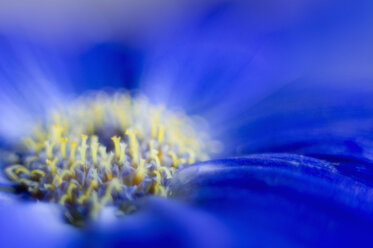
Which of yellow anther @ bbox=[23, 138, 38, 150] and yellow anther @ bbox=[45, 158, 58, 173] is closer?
yellow anther @ bbox=[45, 158, 58, 173]

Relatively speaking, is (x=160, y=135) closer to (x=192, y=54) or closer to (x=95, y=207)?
(x=95, y=207)

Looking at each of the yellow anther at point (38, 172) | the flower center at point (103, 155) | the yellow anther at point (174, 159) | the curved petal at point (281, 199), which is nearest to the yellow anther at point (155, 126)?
the flower center at point (103, 155)

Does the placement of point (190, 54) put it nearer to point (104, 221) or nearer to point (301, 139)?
point (301, 139)

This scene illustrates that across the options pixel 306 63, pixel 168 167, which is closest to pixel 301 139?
pixel 306 63

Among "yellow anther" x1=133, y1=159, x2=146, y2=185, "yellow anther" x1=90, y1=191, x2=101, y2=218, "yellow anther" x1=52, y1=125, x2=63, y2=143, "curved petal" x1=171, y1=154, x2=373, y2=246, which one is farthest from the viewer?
"yellow anther" x1=52, y1=125, x2=63, y2=143

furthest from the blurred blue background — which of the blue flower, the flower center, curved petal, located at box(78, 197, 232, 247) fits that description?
curved petal, located at box(78, 197, 232, 247)

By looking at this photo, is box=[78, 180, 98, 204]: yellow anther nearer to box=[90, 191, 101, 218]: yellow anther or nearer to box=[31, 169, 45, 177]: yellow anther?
box=[90, 191, 101, 218]: yellow anther

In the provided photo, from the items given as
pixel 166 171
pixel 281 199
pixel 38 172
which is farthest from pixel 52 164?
pixel 281 199

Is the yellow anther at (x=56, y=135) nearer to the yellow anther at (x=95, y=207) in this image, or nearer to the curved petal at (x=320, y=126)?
the yellow anther at (x=95, y=207)
